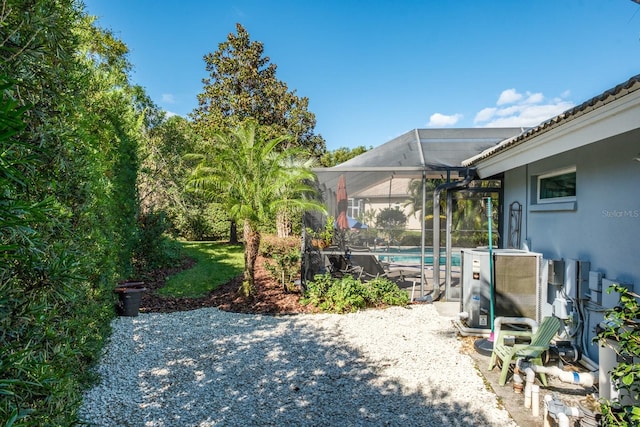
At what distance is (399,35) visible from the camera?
46.4ft

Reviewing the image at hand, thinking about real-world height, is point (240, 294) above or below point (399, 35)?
below

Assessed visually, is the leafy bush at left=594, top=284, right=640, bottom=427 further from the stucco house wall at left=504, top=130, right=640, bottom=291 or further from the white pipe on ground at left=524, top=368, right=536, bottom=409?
the stucco house wall at left=504, top=130, right=640, bottom=291

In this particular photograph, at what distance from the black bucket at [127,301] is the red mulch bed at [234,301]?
603 mm

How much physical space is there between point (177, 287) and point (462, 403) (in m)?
8.00

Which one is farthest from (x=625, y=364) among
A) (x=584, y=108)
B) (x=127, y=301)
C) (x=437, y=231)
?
(x=127, y=301)

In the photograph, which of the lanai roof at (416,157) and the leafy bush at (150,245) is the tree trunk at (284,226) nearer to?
the leafy bush at (150,245)

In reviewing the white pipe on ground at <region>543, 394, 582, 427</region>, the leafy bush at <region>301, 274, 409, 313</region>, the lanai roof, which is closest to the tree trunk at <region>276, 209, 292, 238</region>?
the lanai roof

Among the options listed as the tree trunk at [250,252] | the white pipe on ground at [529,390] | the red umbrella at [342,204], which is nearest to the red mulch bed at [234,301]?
the tree trunk at [250,252]

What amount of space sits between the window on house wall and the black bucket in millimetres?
7871

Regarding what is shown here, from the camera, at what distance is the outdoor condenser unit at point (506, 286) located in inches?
229

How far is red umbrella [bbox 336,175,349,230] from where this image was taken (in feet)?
28.7

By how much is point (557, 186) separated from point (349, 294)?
4.41 m

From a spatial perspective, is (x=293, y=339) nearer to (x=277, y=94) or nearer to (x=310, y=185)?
(x=310, y=185)

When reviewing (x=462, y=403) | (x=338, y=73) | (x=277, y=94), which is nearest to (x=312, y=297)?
(x=462, y=403)
